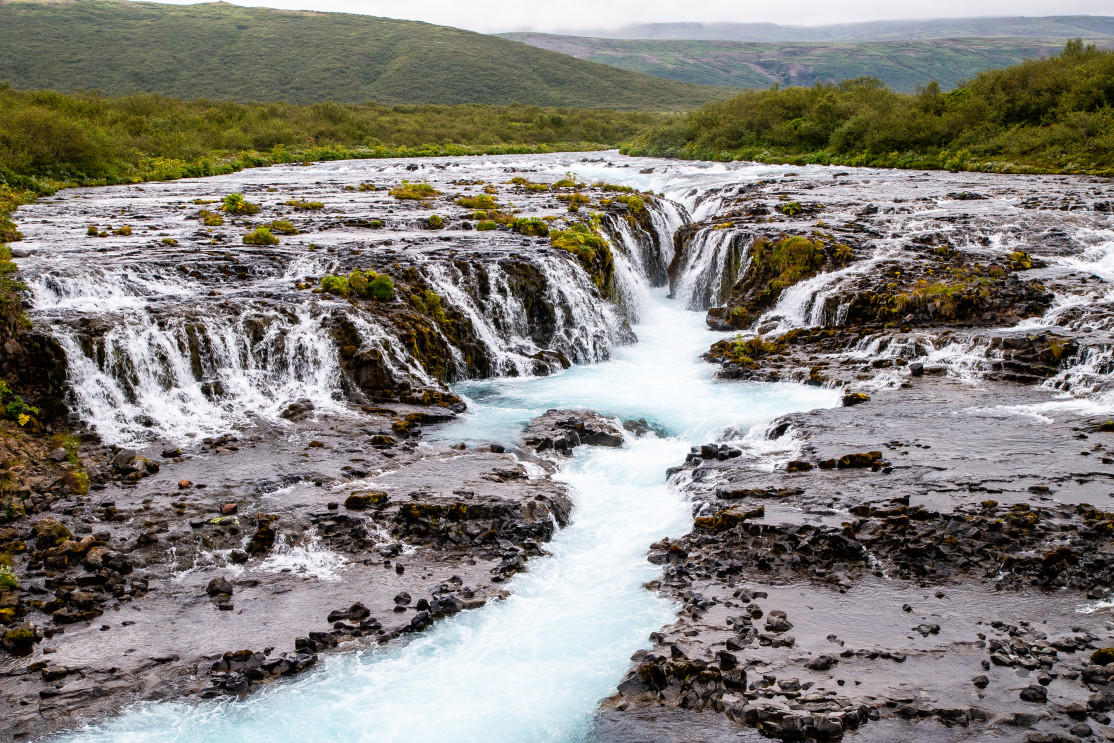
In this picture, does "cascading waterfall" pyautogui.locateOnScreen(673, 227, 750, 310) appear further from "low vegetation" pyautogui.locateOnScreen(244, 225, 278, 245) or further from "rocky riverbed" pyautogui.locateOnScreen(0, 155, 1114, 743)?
"low vegetation" pyautogui.locateOnScreen(244, 225, 278, 245)

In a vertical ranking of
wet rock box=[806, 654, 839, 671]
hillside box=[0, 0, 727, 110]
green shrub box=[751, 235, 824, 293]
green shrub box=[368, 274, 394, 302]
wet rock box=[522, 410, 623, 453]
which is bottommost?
wet rock box=[806, 654, 839, 671]

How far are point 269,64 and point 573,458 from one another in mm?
171597

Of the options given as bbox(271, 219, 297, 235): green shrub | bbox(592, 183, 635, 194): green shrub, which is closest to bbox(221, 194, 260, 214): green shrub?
bbox(271, 219, 297, 235): green shrub

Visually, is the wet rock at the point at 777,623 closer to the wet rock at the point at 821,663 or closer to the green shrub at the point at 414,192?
the wet rock at the point at 821,663

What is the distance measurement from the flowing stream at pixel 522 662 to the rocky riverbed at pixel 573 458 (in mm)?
416

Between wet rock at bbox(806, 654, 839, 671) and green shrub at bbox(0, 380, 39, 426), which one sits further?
green shrub at bbox(0, 380, 39, 426)

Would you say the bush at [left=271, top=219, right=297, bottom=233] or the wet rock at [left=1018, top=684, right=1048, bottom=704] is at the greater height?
the bush at [left=271, top=219, right=297, bottom=233]

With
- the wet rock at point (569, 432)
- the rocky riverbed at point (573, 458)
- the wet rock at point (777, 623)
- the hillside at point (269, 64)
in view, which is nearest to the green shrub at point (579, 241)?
the rocky riverbed at point (573, 458)

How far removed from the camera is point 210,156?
6147 centimetres

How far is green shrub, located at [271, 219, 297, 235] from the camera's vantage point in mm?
30641

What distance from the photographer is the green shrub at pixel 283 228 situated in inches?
1206

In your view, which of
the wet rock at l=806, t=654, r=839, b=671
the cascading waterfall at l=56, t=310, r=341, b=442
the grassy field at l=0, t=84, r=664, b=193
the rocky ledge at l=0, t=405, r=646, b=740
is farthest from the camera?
the grassy field at l=0, t=84, r=664, b=193

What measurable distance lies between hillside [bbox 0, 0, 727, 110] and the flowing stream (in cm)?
14368

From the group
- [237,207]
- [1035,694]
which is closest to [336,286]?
[237,207]
